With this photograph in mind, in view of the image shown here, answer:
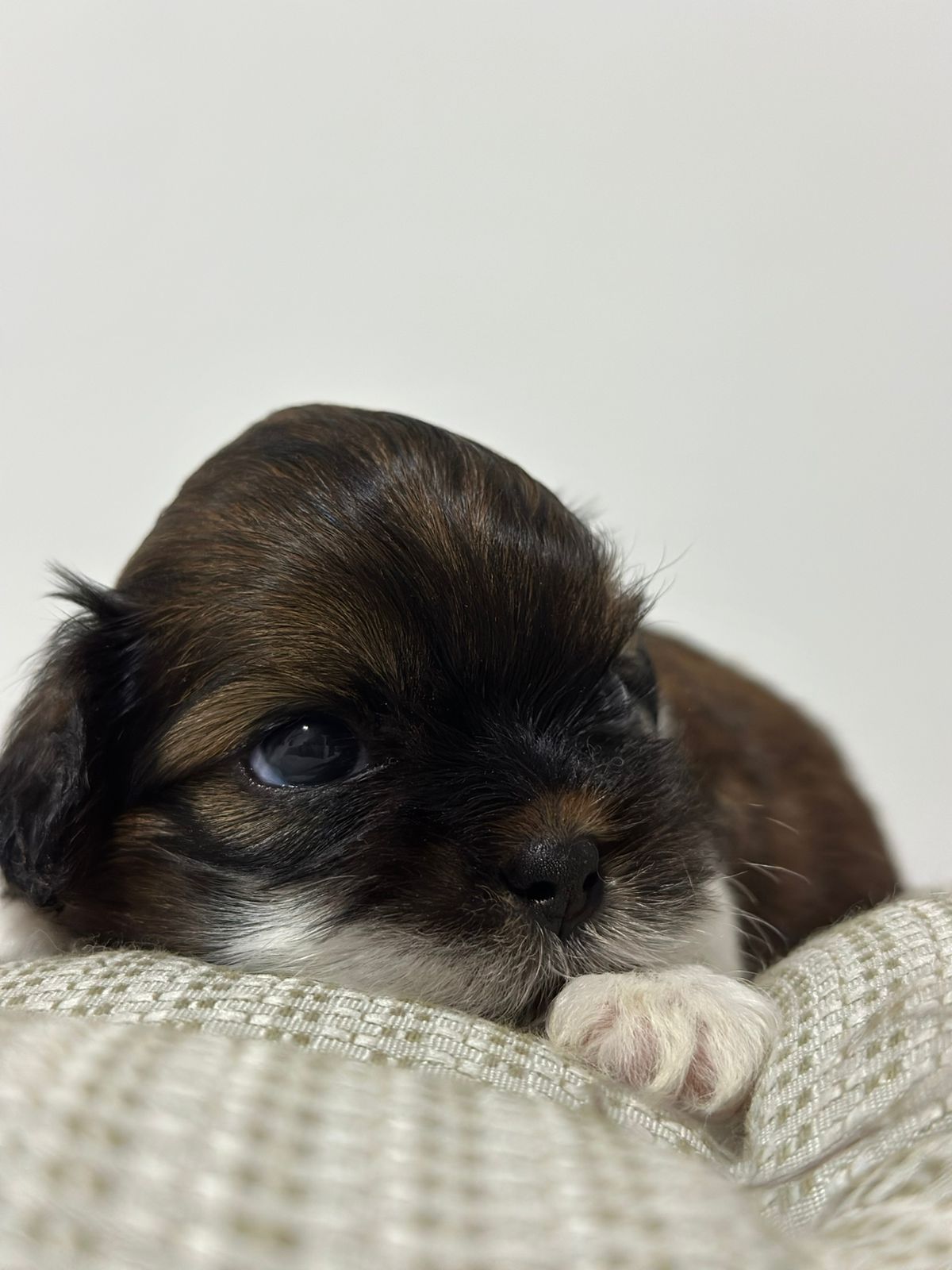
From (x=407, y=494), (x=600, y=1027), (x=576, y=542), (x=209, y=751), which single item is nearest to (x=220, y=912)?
(x=209, y=751)

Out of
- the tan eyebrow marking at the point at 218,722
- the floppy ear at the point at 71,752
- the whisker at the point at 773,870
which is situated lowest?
the floppy ear at the point at 71,752

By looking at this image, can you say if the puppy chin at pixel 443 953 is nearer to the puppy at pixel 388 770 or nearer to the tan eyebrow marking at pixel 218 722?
the puppy at pixel 388 770

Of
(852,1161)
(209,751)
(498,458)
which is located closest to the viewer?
(852,1161)

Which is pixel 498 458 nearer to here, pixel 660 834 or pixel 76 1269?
pixel 660 834

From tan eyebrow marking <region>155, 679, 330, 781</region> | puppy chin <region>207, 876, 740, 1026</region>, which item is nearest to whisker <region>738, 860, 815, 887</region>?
puppy chin <region>207, 876, 740, 1026</region>

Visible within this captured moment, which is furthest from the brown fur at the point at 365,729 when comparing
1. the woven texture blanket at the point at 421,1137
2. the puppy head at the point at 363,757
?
the woven texture blanket at the point at 421,1137

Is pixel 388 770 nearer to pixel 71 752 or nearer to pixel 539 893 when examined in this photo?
pixel 539 893

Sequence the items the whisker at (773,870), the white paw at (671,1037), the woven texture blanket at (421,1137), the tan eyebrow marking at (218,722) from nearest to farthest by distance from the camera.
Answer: the woven texture blanket at (421,1137)
the white paw at (671,1037)
the tan eyebrow marking at (218,722)
the whisker at (773,870)

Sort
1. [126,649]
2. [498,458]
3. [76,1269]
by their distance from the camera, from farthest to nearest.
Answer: [498,458], [126,649], [76,1269]

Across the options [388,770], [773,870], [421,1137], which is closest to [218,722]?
[388,770]
